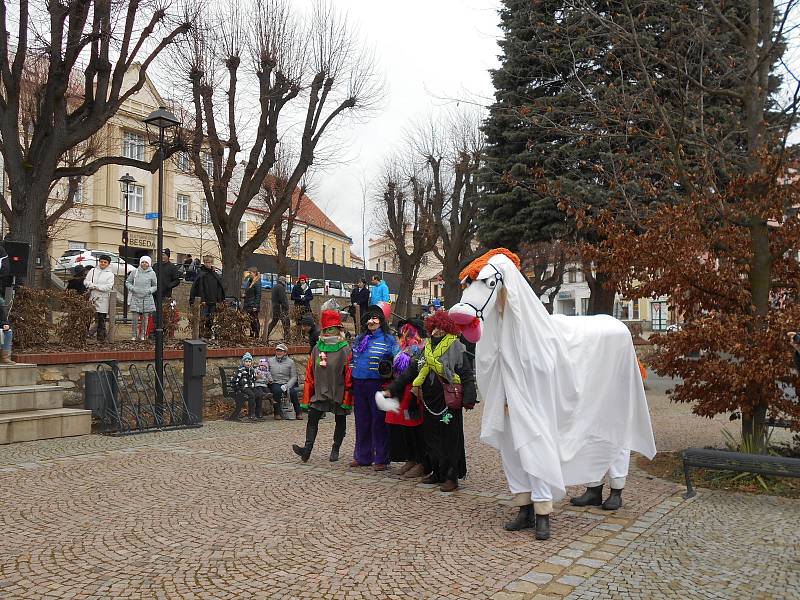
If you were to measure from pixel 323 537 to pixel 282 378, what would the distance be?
771 cm

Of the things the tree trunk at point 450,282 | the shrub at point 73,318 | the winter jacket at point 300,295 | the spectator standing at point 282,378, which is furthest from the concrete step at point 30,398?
the tree trunk at point 450,282

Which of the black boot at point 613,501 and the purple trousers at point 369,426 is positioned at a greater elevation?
the purple trousers at point 369,426

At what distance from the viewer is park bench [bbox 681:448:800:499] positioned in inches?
253

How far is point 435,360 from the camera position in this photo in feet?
22.7

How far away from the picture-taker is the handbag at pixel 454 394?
678cm

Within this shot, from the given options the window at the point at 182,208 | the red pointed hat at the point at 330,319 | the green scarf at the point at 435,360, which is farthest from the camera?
the window at the point at 182,208

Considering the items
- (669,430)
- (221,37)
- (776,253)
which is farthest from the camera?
(221,37)

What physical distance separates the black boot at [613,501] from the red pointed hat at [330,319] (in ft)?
12.3

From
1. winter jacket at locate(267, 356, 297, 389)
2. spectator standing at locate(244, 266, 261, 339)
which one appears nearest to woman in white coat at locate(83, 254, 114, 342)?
winter jacket at locate(267, 356, 297, 389)

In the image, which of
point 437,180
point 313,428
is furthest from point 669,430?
point 437,180

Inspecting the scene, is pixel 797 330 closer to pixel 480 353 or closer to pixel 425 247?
pixel 480 353

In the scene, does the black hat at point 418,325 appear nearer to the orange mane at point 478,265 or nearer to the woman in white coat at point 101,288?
the orange mane at point 478,265

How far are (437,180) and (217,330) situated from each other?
59.0 feet

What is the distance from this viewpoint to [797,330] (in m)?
7.29
